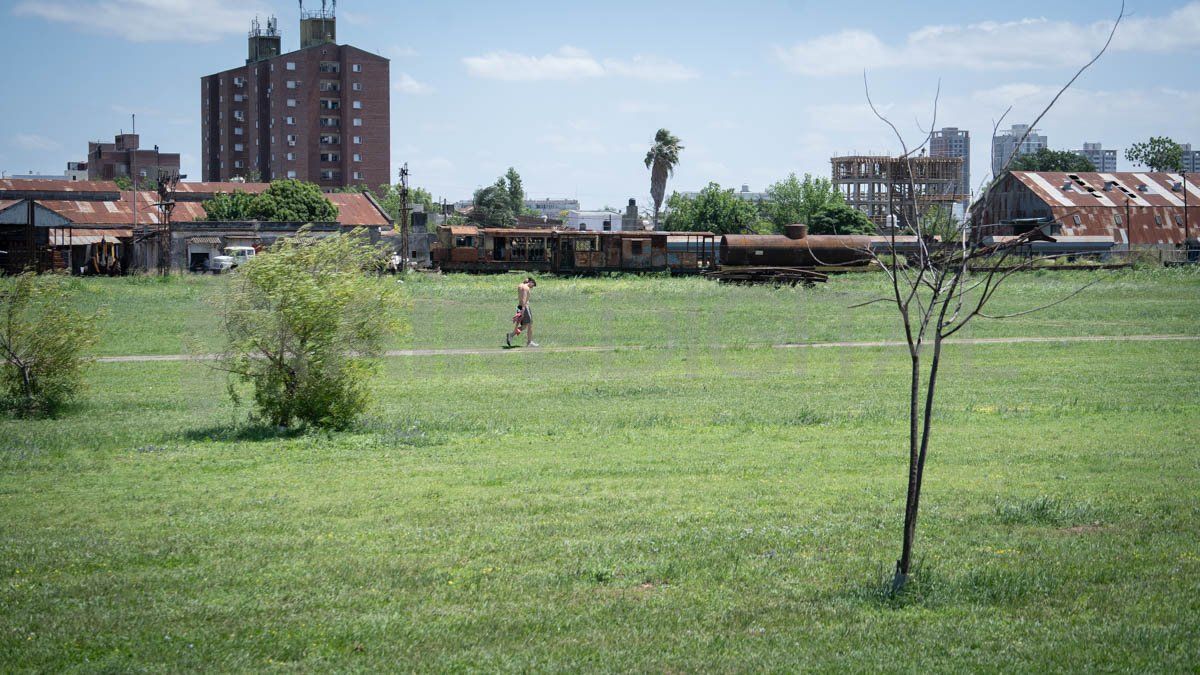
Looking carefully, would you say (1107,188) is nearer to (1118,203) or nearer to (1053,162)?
(1118,203)

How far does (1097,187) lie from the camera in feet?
297

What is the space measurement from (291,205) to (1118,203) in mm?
68746

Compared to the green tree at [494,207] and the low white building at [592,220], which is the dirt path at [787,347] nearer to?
the green tree at [494,207]

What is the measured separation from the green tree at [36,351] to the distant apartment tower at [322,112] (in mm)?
117878


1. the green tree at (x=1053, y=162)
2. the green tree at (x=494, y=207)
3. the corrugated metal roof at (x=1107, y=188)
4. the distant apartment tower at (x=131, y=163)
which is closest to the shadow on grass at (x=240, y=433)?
the corrugated metal roof at (x=1107, y=188)

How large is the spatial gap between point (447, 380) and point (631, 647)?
15.9 m

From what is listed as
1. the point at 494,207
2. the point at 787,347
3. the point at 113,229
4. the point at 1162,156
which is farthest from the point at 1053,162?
the point at 787,347

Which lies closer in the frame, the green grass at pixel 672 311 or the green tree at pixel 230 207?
the green grass at pixel 672 311

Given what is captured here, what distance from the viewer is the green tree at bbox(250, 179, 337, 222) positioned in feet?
284

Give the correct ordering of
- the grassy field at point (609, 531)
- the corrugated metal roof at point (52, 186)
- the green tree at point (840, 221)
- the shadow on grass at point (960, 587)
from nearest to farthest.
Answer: the grassy field at point (609, 531) → the shadow on grass at point (960, 587) → the corrugated metal roof at point (52, 186) → the green tree at point (840, 221)

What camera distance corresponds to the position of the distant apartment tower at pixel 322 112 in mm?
132875

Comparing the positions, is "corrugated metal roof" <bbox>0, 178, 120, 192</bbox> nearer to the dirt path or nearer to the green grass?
the green grass

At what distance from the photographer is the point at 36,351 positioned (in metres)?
17.7

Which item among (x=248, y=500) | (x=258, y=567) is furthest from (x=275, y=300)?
(x=258, y=567)
